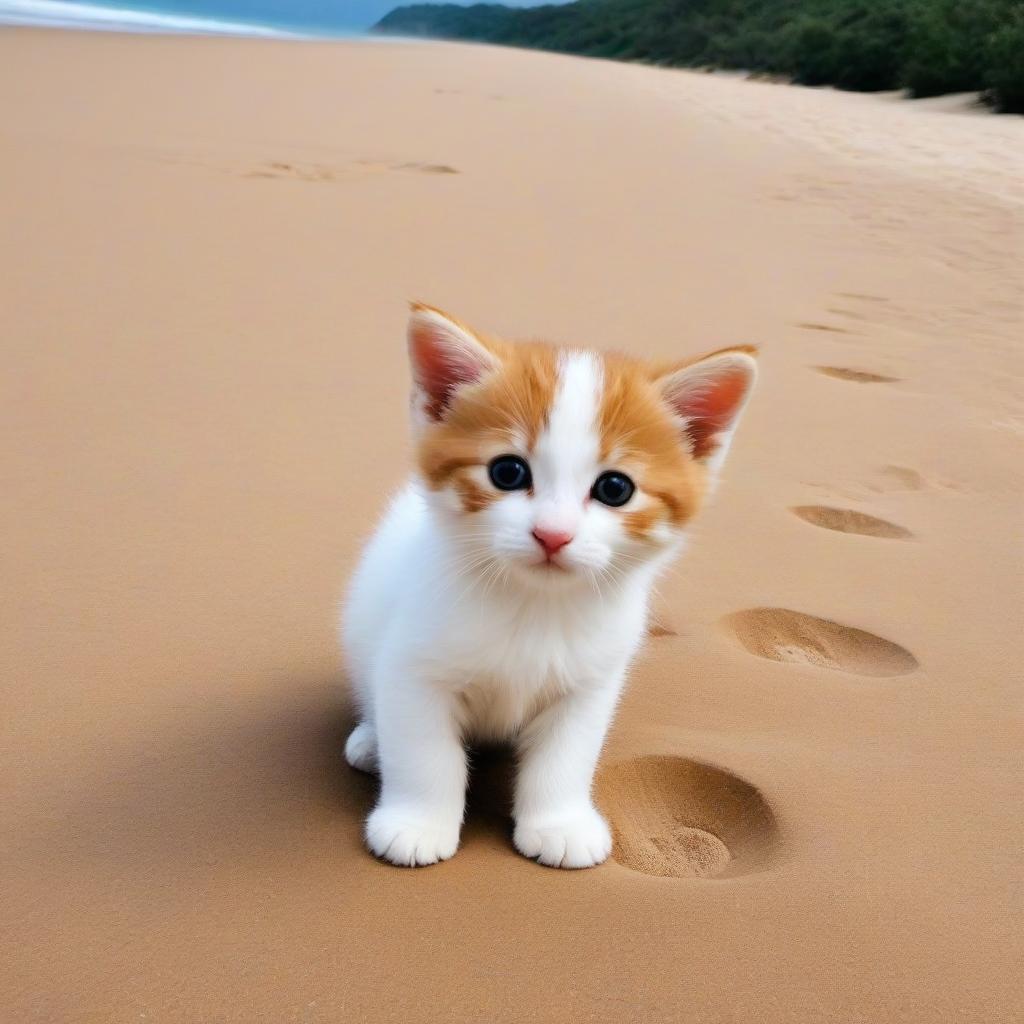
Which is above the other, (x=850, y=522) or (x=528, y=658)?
(x=528, y=658)

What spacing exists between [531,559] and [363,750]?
1.65 feet

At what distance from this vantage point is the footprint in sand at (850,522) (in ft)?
8.79

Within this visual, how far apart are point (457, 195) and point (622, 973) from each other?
5.02 meters

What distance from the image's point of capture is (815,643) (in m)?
2.22

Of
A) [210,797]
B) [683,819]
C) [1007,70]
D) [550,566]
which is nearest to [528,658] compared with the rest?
[550,566]

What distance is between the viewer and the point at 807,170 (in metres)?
8.38

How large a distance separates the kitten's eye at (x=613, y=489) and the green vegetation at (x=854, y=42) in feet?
50.3

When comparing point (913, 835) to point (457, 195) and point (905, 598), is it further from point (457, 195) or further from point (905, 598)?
point (457, 195)

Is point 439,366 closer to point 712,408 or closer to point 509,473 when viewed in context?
point 509,473

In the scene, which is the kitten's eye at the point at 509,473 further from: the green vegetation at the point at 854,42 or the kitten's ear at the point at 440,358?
the green vegetation at the point at 854,42

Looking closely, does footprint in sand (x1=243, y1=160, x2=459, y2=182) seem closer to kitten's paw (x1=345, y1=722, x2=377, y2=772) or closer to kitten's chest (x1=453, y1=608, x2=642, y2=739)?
kitten's paw (x1=345, y1=722, x2=377, y2=772)

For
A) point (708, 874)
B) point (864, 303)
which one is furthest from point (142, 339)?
point (864, 303)

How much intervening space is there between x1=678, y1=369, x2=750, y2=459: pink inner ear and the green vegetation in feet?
49.6

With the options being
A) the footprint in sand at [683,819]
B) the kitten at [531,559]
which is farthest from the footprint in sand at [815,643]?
the kitten at [531,559]
